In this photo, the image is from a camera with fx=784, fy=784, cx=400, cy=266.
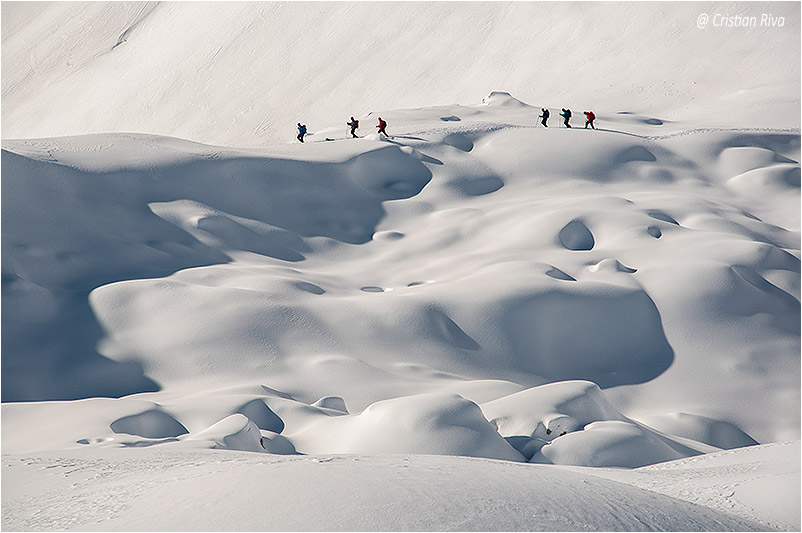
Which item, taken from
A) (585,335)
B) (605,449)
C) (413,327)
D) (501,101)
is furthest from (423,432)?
(501,101)

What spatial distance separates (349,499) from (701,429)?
25.6ft

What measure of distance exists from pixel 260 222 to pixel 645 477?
9.93 metres

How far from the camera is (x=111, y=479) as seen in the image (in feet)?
16.1

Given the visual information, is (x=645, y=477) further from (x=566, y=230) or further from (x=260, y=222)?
(x=260, y=222)

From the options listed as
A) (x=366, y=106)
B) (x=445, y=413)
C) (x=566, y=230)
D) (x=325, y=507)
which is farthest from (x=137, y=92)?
(x=325, y=507)

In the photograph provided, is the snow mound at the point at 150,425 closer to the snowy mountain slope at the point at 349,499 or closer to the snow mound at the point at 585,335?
the snowy mountain slope at the point at 349,499

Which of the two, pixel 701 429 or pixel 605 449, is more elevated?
pixel 605 449

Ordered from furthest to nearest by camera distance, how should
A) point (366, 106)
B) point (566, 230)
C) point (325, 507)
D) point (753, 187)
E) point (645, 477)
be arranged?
point (366, 106), point (753, 187), point (566, 230), point (645, 477), point (325, 507)

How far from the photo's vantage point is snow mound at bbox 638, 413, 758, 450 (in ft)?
33.6

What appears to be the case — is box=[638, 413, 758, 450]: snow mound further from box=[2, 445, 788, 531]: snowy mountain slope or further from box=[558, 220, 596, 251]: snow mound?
box=[2, 445, 788, 531]: snowy mountain slope

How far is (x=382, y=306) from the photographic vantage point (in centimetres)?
1149

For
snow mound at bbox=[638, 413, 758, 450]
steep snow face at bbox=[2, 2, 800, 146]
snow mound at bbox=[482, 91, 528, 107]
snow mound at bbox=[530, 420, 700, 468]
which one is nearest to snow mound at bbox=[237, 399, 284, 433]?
snow mound at bbox=[530, 420, 700, 468]

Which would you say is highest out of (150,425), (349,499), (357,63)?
(357,63)

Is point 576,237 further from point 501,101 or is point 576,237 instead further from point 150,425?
point 501,101
